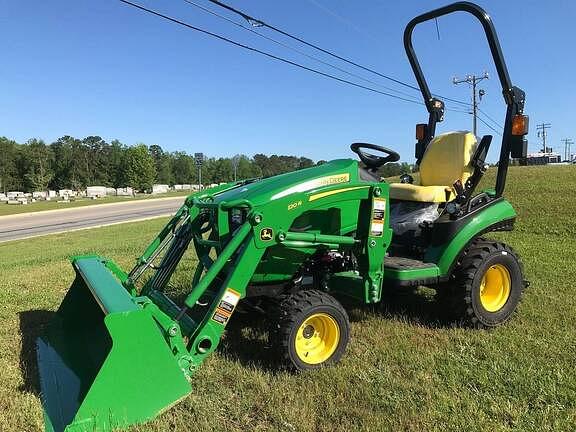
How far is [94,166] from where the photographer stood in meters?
Result: 77.1

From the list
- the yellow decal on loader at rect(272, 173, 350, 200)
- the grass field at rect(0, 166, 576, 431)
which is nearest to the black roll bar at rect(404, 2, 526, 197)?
the grass field at rect(0, 166, 576, 431)

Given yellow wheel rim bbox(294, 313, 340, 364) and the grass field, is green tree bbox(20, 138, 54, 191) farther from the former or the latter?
yellow wheel rim bbox(294, 313, 340, 364)

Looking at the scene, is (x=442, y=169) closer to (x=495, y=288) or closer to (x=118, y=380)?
(x=495, y=288)

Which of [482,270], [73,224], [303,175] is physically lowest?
[73,224]

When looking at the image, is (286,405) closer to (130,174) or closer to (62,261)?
(62,261)

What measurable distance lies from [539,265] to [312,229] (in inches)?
184

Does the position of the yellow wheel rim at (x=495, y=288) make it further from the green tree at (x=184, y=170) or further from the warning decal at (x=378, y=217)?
the green tree at (x=184, y=170)

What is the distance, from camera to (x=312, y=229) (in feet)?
12.9

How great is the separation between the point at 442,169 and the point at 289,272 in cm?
224

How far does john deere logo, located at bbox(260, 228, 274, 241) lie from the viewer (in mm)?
3426

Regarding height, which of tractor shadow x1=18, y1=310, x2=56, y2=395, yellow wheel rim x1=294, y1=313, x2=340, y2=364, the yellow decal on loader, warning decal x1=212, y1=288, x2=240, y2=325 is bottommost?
tractor shadow x1=18, y1=310, x2=56, y2=395

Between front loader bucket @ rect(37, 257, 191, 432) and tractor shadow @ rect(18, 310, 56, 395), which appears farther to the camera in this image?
tractor shadow @ rect(18, 310, 56, 395)

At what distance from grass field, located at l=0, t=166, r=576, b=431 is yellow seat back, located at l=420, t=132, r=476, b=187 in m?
1.31

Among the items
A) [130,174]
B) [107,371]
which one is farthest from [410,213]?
[130,174]
